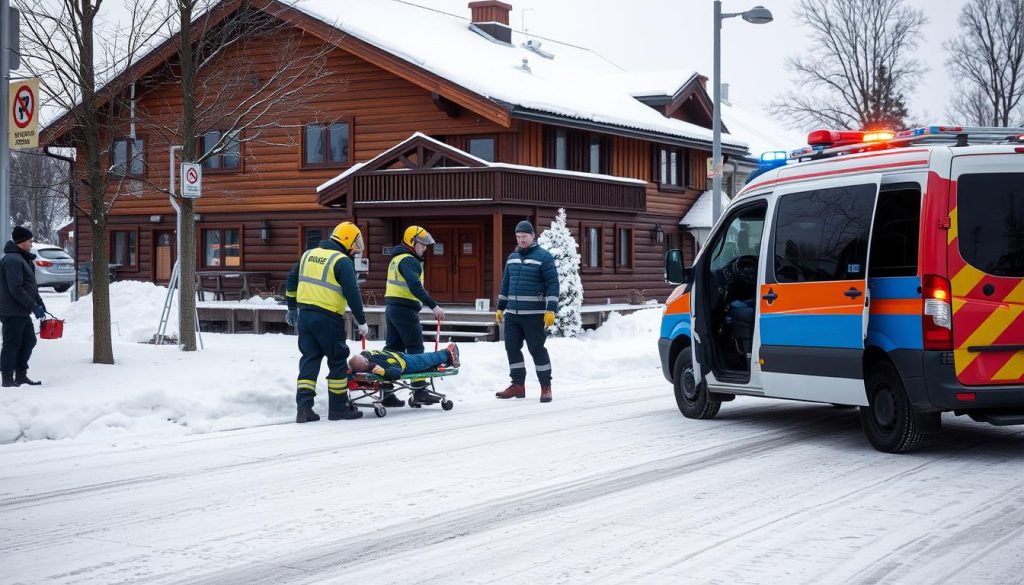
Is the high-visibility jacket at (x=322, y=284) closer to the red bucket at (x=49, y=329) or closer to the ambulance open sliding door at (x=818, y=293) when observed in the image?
the red bucket at (x=49, y=329)

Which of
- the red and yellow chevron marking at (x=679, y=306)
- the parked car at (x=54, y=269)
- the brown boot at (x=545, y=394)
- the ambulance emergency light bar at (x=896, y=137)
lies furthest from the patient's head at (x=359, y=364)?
the parked car at (x=54, y=269)

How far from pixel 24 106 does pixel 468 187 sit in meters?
14.3

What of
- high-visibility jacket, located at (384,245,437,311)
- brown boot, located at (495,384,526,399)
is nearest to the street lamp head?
brown boot, located at (495,384,526,399)

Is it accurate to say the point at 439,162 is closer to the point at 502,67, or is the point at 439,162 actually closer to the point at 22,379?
the point at 502,67

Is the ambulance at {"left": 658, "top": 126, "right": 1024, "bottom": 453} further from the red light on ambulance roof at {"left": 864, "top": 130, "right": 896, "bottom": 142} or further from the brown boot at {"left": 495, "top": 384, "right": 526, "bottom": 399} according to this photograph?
the brown boot at {"left": 495, "top": 384, "right": 526, "bottom": 399}

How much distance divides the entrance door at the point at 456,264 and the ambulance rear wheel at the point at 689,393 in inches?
722

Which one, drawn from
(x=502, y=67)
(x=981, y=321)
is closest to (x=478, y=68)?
(x=502, y=67)

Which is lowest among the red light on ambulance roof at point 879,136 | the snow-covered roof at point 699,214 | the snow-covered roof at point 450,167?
the red light on ambulance roof at point 879,136

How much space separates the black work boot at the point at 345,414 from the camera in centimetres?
1180

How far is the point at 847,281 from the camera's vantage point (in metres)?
9.12

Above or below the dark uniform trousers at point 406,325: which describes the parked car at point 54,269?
above

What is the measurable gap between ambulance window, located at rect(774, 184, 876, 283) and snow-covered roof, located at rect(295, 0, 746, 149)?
56.1ft

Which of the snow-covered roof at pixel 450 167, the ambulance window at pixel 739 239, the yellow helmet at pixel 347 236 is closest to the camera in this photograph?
the ambulance window at pixel 739 239

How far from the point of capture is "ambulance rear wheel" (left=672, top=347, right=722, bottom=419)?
11273mm
